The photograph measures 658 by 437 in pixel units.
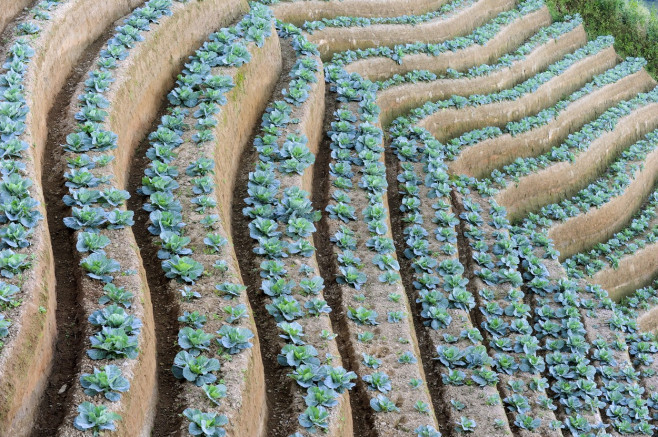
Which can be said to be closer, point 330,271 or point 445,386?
point 445,386

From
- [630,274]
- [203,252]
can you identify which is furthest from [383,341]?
[630,274]

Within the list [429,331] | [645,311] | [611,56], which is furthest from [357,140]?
[611,56]

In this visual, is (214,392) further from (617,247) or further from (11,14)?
(617,247)

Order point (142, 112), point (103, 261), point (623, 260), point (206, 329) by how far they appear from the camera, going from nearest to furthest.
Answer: point (103, 261) < point (206, 329) < point (142, 112) < point (623, 260)

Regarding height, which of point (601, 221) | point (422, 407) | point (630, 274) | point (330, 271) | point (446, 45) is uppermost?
point (446, 45)

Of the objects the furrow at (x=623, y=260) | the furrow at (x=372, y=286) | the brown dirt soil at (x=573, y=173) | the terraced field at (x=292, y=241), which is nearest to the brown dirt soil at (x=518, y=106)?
the terraced field at (x=292, y=241)

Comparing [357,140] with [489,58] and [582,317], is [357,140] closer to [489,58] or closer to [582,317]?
[582,317]

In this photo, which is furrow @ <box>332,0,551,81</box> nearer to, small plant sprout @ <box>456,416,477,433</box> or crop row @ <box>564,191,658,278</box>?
crop row @ <box>564,191,658,278</box>
